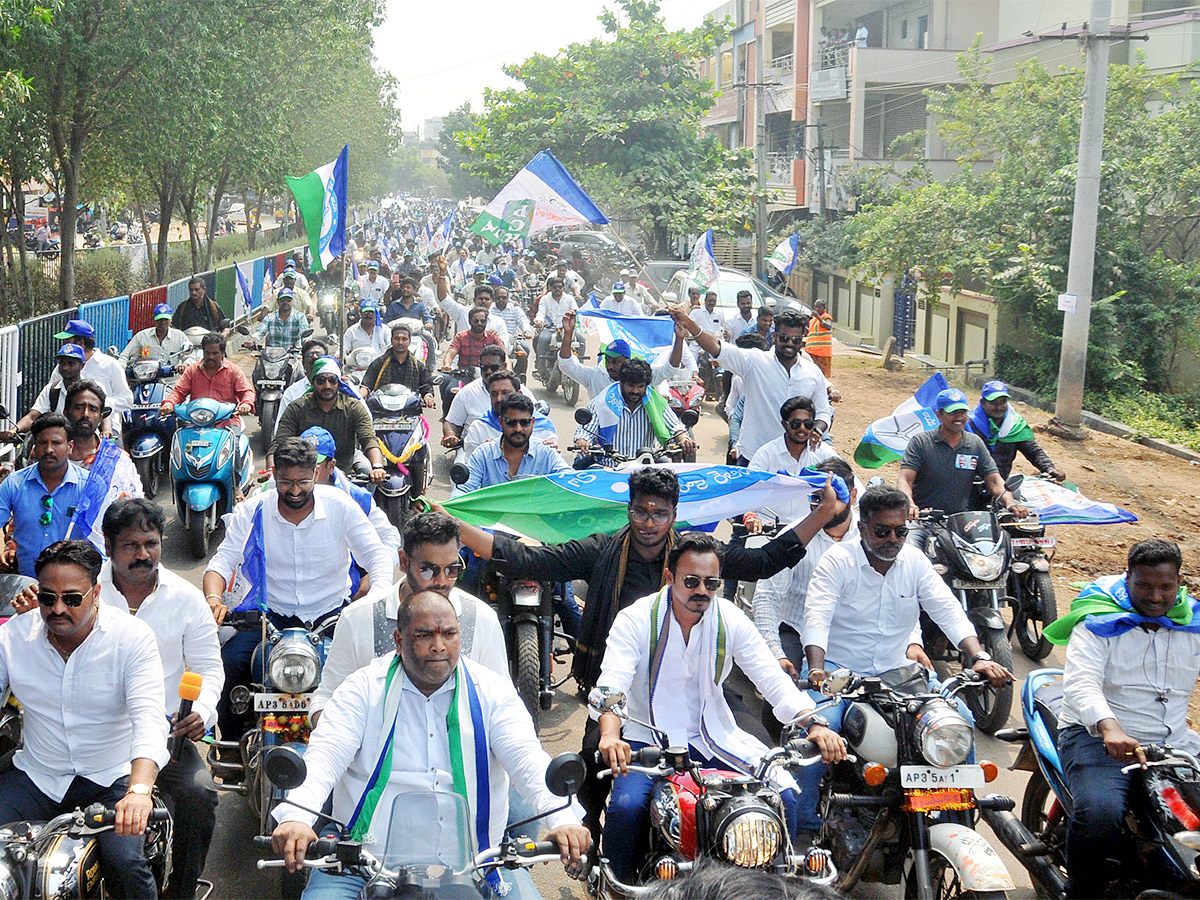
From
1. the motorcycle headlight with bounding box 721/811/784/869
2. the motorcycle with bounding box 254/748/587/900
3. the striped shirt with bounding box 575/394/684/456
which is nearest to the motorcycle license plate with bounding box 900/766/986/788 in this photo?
the motorcycle headlight with bounding box 721/811/784/869

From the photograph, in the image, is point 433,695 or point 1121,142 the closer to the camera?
point 433,695

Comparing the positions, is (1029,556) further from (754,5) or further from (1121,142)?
(754,5)

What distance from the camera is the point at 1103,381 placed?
20062 millimetres

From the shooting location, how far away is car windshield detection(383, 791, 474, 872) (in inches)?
130

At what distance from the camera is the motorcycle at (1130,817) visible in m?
4.50

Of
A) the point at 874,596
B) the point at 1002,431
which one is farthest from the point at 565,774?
the point at 1002,431

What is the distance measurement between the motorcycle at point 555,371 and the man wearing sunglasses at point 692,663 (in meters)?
13.7

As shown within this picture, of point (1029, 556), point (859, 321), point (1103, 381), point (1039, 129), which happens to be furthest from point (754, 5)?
point (1029, 556)

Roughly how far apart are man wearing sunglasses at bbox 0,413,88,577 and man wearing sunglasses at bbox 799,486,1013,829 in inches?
153

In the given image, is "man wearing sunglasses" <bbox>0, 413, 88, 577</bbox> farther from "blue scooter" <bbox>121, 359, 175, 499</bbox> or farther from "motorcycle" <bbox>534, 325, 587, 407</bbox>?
"motorcycle" <bbox>534, 325, 587, 407</bbox>

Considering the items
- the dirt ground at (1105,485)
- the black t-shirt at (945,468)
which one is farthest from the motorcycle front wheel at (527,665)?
the dirt ground at (1105,485)

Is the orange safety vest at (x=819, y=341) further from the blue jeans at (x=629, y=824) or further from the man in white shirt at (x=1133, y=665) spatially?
the blue jeans at (x=629, y=824)

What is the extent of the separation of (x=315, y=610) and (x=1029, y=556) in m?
4.51

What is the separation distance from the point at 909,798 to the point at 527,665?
7.83ft
